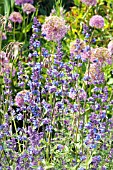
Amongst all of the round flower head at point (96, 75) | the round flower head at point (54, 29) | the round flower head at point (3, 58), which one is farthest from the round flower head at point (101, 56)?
the round flower head at point (3, 58)

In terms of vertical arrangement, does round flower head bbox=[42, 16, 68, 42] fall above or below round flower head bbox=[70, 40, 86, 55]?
above

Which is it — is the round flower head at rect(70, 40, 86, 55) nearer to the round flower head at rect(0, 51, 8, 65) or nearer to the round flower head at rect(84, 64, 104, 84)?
the round flower head at rect(84, 64, 104, 84)

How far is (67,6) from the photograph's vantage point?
6082 mm

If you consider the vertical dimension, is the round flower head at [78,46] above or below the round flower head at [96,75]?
above

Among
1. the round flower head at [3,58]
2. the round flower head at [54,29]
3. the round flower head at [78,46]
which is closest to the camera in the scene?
the round flower head at [78,46]

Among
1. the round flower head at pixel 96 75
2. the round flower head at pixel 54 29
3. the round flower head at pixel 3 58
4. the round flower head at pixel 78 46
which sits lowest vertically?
the round flower head at pixel 96 75

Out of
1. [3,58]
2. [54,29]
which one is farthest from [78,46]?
[3,58]

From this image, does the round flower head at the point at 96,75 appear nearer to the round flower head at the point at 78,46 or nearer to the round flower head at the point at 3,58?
the round flower head at the point at 78,46

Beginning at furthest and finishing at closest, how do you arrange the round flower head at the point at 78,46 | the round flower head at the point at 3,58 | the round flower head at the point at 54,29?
the round flower head at the point at 3,58 < the round flower head at the point at 54,29 < the round flower head at the point at 78,46

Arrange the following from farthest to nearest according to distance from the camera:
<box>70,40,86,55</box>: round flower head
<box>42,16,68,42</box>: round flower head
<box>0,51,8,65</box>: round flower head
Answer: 1. <box>0,51,8,65</box>: round flower head
2. <box>42,16,68,42</box>: round flower head
3. <box>70,40,86,55</box>: round flower head

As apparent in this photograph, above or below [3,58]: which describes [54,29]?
above

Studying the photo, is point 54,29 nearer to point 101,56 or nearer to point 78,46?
point 78,46

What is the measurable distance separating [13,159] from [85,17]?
230 centimetres

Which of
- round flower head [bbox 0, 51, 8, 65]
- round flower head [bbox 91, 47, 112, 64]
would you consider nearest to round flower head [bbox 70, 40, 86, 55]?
round flower head [bbox 91, 47, 112, 64]
